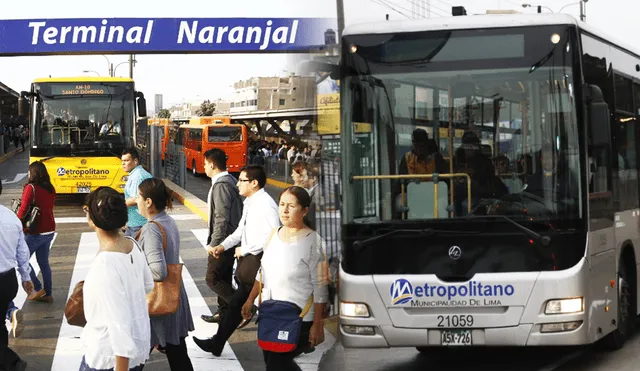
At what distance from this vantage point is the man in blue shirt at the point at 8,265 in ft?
23.7

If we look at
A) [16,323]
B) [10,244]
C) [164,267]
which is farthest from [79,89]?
[164,267]

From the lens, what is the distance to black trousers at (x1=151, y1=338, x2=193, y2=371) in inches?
249

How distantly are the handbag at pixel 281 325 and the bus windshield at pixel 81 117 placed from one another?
64.5ft

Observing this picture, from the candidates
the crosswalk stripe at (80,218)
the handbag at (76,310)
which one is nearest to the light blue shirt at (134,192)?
the handbag at (76,310)

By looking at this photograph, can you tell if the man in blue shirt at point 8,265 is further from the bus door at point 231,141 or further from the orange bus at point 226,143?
the bus door at point 231,141

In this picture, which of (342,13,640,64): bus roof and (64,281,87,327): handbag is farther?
(342,13,640,64): bus roof

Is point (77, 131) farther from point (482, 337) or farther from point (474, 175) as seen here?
point (482, 337)

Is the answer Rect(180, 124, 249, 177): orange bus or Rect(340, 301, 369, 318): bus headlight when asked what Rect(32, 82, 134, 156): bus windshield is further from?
Rect(180, 124, 249, 177): orange bus

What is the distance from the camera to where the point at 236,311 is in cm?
809

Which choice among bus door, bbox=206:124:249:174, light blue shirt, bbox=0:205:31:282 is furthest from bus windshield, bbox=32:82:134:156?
bus door, bbox=206:124:249:174

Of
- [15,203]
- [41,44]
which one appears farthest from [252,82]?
[15,203]

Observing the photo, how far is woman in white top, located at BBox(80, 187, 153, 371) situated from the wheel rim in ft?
15.6

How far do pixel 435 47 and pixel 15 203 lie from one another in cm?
581

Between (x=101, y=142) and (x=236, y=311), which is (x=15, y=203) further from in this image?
(x=101, y=142)
